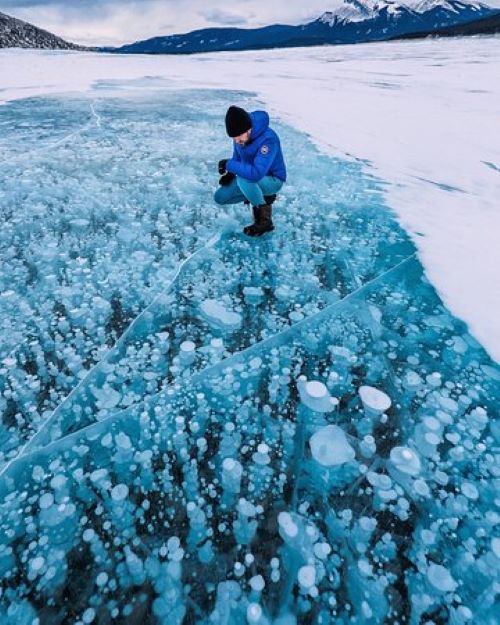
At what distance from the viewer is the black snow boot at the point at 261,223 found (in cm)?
334

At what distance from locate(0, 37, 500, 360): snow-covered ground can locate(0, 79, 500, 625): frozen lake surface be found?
0.97 feet

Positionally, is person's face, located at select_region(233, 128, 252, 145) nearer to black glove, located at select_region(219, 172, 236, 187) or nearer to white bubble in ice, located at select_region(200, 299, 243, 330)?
black glove, located at select_region(219, 172, 236, 187)

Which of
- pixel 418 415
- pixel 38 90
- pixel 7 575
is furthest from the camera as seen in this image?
pixel 38 90

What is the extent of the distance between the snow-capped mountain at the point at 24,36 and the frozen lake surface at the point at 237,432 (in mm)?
99818

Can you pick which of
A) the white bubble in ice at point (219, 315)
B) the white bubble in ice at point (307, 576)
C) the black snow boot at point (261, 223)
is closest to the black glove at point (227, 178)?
the black snow boot at point (261, 223)

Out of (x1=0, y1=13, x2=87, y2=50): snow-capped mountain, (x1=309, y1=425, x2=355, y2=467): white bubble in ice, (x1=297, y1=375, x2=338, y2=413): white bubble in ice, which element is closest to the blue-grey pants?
(x1=297, y1=375, x2=338, y2=413): white bubble in ice

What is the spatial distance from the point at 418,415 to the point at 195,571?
1.08m

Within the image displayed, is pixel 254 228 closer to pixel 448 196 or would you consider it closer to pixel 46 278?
pixel 46 278

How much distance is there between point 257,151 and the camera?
3.18 m

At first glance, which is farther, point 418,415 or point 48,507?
point 418,415

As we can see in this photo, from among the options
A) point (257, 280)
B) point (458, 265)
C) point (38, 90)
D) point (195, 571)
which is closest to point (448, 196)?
point (458, 265)

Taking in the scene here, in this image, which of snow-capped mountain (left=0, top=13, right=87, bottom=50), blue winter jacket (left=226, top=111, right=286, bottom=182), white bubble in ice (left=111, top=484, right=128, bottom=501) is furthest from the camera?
snow-capped mountain (left=0, top=13, right=87, bottom=50)

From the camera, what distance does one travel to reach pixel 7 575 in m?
1.25

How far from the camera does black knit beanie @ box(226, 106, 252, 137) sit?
291cm
